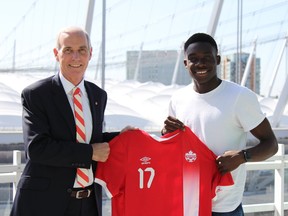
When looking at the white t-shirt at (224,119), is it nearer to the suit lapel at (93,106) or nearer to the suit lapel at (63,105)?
the suit lapel at (93,106)

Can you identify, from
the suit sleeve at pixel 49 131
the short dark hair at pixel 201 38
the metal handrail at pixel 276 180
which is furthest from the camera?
the metal handrail at pixel 276 180

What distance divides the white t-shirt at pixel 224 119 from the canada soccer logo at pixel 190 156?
0.10m

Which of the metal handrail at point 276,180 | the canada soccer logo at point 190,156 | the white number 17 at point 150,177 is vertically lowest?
the metal handrail at point 276,180

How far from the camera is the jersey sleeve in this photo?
255cm

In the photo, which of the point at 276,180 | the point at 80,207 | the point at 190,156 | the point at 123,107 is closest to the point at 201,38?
the point at 190,156

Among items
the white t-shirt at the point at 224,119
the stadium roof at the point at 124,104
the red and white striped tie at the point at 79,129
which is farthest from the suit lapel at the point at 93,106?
the stadium roof at the point at 124,104

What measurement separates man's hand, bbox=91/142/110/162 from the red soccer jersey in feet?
0.49

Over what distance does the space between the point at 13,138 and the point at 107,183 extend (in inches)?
645

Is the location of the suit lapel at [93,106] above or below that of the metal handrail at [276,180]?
above

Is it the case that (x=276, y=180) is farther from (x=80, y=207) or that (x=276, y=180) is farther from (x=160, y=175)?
(x=80, y=207)

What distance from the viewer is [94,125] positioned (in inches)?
98.2

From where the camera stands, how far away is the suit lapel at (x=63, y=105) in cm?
240

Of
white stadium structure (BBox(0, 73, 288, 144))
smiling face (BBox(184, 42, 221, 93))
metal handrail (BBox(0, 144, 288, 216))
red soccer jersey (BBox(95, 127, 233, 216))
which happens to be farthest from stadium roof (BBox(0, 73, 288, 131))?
smiling face (BBox(184, 42, 221, 93))

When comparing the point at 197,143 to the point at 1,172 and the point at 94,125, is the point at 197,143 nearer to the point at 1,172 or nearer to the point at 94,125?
the point at 94,125
